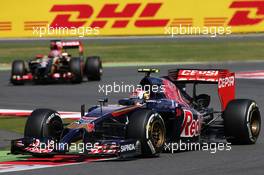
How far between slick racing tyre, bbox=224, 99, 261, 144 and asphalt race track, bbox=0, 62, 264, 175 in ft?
0.57

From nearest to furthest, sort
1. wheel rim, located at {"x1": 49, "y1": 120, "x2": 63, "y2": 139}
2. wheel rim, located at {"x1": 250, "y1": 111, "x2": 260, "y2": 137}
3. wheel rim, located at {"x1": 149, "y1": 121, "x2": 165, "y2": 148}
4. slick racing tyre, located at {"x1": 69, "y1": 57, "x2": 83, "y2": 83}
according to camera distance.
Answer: wheel rim, located at {"x1": 149, "y1": 121, "x2": 165, "y2": 148} → wheel rim, located at {"x1": 49, "y1": 120, "x2": 63, "y2": 139} → wheel rim, located at {"x1": 250, "y1": 111, "x2": 260, "y2": 137} → slick racing tyre, located at {"x1": 69, "y1": 57, "x2": 83, "y2": 83}

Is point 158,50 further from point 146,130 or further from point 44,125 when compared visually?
point 146,130

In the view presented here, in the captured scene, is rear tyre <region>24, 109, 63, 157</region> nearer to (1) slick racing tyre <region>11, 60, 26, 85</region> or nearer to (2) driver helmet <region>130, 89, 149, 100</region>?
(2) driver helmet <region>130, 89, 149, 100</region>

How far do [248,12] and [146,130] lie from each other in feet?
104

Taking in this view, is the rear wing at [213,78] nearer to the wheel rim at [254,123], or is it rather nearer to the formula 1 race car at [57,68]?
the wheel rim at [254,123]

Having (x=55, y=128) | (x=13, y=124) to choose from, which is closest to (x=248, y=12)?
(x=13, y=124)

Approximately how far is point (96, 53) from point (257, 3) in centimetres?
981

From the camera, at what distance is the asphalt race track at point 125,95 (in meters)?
10.4

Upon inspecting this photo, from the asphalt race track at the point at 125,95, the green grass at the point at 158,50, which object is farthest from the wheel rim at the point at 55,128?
the green grass at the point at 158,50

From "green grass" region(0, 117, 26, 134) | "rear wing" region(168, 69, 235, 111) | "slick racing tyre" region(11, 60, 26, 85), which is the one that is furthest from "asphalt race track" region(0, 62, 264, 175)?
"green grass" region(0, 117, 26, 134)

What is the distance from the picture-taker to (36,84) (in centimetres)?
2620

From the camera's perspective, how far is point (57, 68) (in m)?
26.3

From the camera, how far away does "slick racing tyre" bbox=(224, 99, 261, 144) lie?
41.9ft

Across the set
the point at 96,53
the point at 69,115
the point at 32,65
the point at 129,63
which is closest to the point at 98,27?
the point at 96,53
